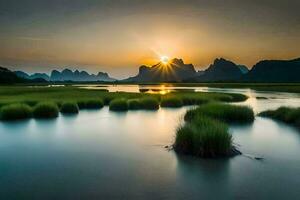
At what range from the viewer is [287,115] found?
100 ft

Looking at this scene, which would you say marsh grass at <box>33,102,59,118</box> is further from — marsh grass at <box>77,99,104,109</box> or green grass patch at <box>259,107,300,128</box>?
green grass patch at <box>259,107,300,128</box>

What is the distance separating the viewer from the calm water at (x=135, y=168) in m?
11.9

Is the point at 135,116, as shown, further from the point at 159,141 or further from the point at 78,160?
the point at 78,160

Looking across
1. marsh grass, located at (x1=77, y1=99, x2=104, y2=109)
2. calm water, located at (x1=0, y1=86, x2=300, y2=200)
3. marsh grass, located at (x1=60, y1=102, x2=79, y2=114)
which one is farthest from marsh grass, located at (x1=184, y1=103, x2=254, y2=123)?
marsh grass, located at (x1=77, y1=99, x2=104, y2=109)

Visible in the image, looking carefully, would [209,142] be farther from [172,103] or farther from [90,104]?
[172,103]

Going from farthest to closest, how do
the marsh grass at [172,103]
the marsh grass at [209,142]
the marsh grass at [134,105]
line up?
the marsh grass at [172,103]
the marsh grass at [134,105]
the marsh grass at [209,142]

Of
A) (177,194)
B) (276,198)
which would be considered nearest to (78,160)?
(177,194)

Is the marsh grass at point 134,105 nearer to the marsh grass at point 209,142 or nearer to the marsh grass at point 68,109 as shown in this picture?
the marsh grass at point 68,109

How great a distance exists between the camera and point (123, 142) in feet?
73.4

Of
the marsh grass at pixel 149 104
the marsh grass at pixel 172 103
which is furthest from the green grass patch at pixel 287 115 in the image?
the marsh grass at pixel 172 103

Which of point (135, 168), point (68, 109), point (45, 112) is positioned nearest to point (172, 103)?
point (68, 109)

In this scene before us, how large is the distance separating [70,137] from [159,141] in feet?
20.5

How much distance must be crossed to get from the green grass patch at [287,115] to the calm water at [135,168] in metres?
4.03

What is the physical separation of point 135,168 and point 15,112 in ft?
69.2
